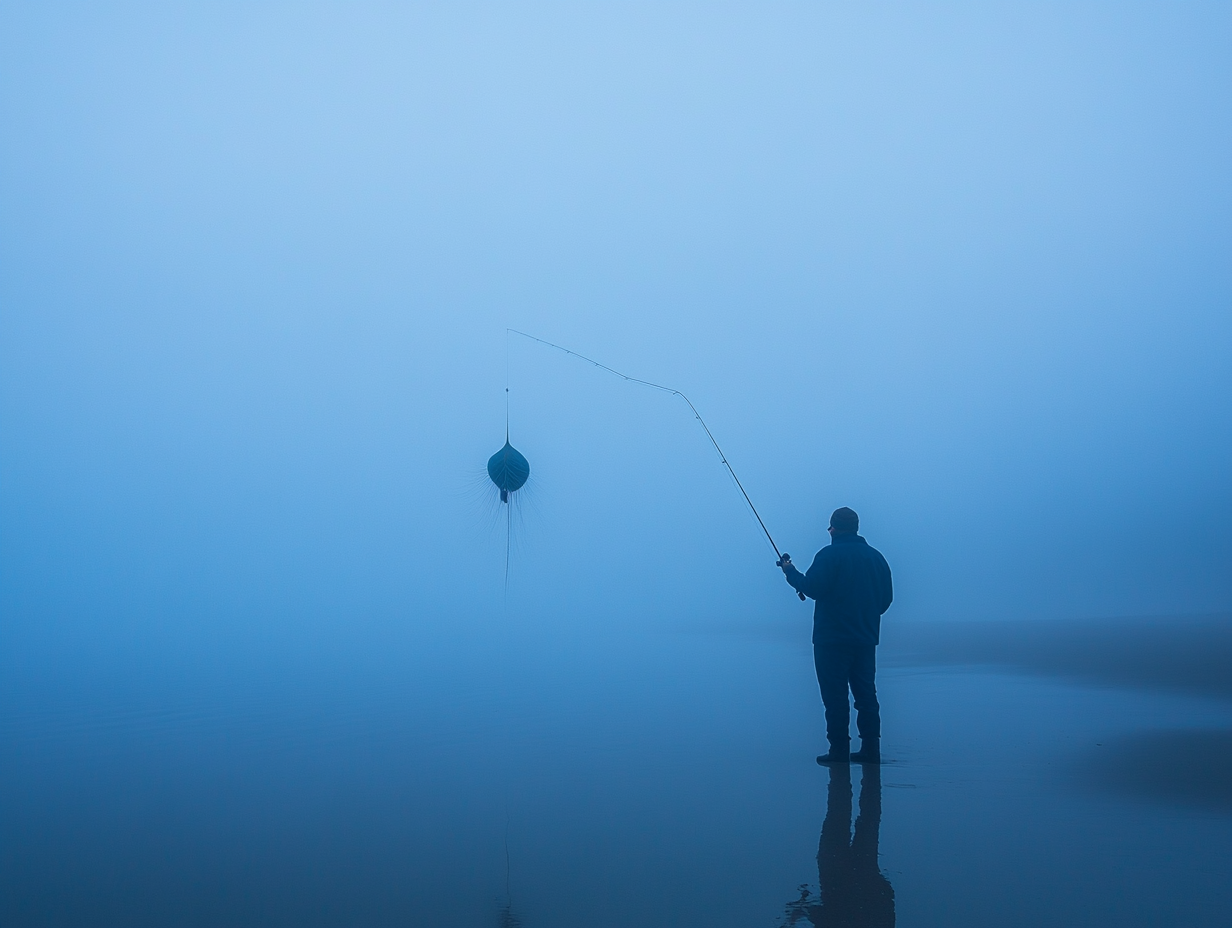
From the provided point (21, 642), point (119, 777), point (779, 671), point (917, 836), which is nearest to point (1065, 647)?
point (779, 671)

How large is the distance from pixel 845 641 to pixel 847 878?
6.86 ft

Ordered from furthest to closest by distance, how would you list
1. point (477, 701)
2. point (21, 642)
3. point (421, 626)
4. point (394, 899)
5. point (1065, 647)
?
point (421, 626) < point (21, 642) < point (1065, 647) < point (477, 701) < point (394, 899)

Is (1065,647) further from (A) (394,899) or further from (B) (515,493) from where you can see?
(A) (394,899)

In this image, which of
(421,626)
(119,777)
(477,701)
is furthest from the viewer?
(421,626)

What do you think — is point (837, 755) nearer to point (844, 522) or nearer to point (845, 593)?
point (845, 593)

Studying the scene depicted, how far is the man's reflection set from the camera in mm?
2881

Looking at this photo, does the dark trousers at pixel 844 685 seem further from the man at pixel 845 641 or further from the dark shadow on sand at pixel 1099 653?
the dark shadow on sand at pixel 1099 653

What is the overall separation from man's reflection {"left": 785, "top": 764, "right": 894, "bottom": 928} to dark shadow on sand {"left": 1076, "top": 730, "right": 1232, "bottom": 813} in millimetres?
1276

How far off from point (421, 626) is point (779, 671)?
12742mm

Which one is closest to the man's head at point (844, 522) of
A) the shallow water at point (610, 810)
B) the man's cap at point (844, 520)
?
the man's cap at point (844, 520)

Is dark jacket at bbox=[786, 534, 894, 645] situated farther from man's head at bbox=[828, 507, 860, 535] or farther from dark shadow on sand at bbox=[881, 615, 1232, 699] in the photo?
dark shadow on sand at bbox=[881, 615, 1232, 699]

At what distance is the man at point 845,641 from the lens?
5219 millimetres

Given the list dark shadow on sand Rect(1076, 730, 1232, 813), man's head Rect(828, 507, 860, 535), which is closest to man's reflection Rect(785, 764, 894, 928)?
dark shadow on sand Rect(1076, 730, 1232, 813)

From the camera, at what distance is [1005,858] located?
136 inches
